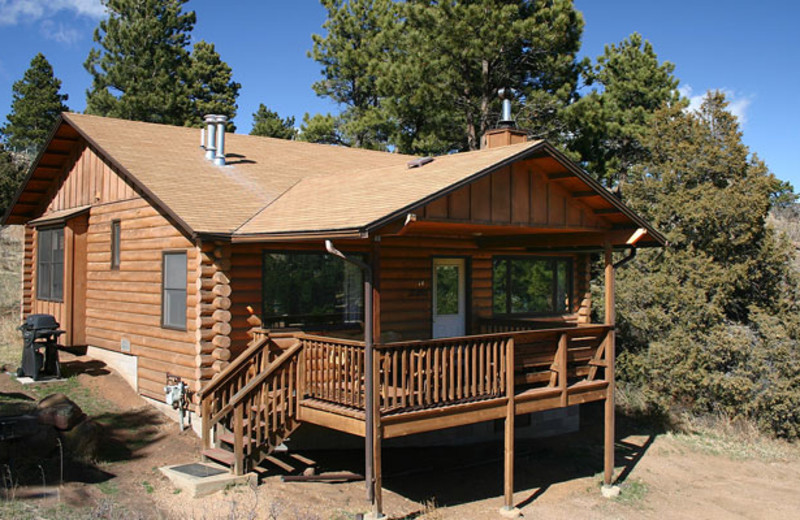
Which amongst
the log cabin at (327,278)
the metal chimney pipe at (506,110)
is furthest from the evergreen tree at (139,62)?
the metal chimney pipe at (506,110)

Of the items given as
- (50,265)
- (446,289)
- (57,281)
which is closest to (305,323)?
(446,289)

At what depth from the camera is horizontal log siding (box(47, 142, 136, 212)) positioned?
13.4 meters

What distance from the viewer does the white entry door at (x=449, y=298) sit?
1382 centimetres

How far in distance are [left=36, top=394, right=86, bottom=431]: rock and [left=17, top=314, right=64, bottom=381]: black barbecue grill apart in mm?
3422

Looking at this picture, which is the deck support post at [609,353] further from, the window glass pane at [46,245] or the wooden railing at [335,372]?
the window glass pane at [46,245]

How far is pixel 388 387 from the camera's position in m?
9.55

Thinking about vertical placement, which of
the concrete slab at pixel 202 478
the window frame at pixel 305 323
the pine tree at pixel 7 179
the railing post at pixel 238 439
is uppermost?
the pine tree at pixel 7 179

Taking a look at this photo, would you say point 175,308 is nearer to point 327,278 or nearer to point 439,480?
point 327,278

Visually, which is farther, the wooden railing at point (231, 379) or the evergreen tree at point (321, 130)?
the evergreen tree at point (321, 130)

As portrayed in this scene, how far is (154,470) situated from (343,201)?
4.56 metres

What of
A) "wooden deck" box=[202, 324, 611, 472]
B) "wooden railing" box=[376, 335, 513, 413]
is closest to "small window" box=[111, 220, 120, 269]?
"wooden deck" box=[202, 324, 611, 472]

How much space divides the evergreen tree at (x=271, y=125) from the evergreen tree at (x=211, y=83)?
151 cm

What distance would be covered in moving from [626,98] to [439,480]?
23.4m

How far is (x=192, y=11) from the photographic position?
35.5 meters
